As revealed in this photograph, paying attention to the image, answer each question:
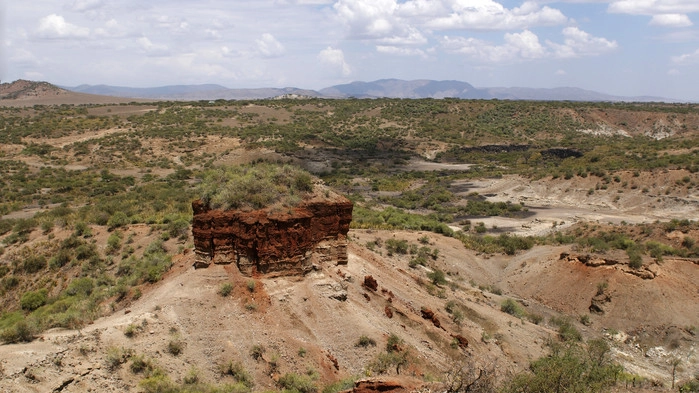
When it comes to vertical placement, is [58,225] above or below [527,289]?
above

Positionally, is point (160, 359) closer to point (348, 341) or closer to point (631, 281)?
point (348, 341)

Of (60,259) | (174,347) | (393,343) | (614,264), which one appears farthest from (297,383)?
(614,264)

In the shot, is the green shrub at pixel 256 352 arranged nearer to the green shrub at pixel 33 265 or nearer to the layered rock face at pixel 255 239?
the layered rock face at pixel 255 239

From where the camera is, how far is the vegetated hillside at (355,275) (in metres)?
11.7

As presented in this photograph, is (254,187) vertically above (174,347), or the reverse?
(254,187)

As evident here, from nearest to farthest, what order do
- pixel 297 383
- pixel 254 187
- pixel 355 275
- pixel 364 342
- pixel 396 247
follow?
pixel 297 383 < pixel 364 342 < pixel 254 187 < pixel 355 275 < pixel 396 247

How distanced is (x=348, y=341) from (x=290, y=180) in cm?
530

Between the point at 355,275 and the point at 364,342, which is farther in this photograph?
the point at 355,275

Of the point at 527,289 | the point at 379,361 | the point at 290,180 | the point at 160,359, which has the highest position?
the point at 290,180

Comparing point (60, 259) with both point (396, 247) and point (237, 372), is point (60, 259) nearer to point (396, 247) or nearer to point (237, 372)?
point (237, 372)

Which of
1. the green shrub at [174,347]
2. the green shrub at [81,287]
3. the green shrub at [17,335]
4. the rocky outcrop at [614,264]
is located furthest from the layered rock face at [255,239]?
the rocky outcrop at [614,264]

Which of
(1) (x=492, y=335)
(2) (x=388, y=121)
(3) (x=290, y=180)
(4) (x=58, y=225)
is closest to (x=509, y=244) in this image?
(1) (x=492, y=335)

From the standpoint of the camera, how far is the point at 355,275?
1677 centimetres

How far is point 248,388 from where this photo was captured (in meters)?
10.9
